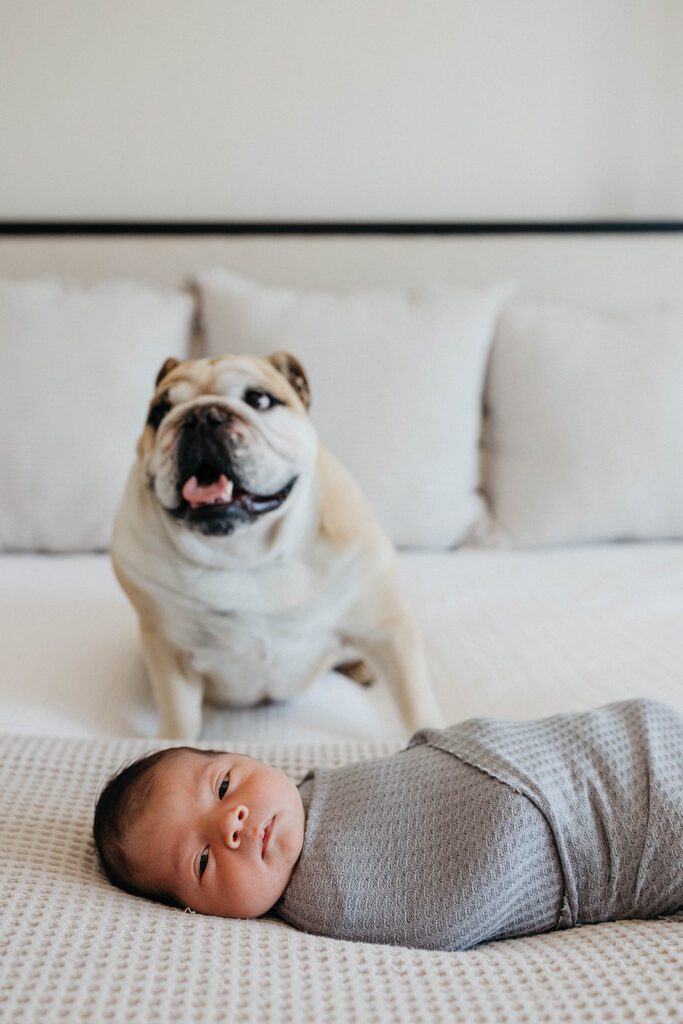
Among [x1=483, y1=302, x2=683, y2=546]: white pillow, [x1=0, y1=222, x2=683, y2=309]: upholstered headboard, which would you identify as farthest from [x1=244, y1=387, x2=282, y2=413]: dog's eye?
[x1=0, y1=222, x2=683, y2=309]: upholstered headboard

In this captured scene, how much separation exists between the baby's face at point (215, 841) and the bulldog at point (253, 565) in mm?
383

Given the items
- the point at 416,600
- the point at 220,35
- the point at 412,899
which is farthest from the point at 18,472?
the point at 412,899

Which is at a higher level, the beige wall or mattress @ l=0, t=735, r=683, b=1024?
the beige wall

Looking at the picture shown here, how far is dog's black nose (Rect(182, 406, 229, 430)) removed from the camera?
1.09 metres

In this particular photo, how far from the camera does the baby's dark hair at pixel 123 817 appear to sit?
76 centimetres

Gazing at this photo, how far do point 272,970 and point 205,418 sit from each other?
0.62 meters

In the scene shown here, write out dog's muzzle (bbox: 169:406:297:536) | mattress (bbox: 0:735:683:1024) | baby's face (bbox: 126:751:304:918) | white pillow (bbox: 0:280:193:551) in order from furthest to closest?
white pillow (bbox: 0:280:193:551)
dog's muzzle (bbox: 169:406:297:536)
baby's face (bbox: 126:751:304:918)
mattress (bbox: 0:735:683:1024)

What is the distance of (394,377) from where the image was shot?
5.78 feet

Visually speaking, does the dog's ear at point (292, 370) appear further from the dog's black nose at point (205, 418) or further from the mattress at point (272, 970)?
the mattress at point (272, 970)

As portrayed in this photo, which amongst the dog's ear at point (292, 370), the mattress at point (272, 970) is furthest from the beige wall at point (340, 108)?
the mattress at point (272, 970)

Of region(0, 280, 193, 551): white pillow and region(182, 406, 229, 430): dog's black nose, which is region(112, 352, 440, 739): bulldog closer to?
region(182, 406, 229, 430): dog's black nose

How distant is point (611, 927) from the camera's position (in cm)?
74

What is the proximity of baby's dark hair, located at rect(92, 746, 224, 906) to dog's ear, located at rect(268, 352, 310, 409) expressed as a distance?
0.58 meters

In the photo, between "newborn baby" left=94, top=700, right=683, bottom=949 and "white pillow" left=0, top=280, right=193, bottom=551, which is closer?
"newborn baby" left=94, top=700, right=683, bottom=949
